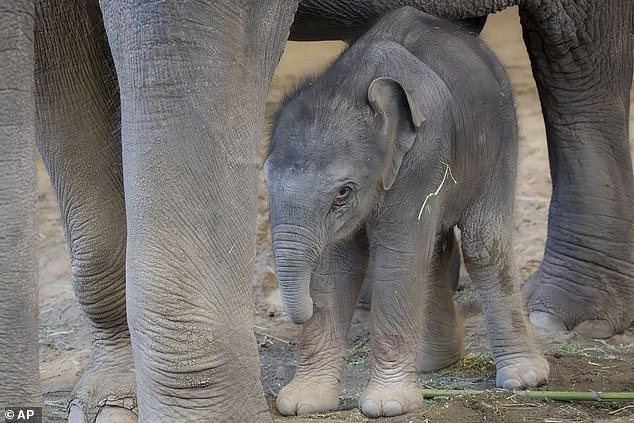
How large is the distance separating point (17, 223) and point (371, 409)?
45.4 inches

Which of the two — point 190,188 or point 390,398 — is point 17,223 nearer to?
point 190,188

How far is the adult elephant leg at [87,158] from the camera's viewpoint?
344 centimetres

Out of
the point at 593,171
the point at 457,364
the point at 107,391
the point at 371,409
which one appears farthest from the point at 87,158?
the point at 593,171

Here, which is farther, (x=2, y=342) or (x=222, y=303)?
(x=222, y=303)

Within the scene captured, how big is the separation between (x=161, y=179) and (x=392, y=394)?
38.5 inches

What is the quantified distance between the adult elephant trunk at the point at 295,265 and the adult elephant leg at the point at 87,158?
0.54 m

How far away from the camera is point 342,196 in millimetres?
3324

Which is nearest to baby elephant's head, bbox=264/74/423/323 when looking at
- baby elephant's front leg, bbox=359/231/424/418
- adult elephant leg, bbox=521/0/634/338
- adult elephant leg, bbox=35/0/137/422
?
baby elephant's front leg, bbox=359/231/424/418

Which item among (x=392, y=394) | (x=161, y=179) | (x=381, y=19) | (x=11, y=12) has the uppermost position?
(x=381, y=19)

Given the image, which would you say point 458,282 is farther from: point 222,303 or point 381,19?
point 222,303

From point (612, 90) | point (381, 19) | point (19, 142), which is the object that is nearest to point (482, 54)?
point (381, 19)

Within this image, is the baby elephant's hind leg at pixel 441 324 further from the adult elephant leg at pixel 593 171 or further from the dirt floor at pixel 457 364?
the adult elephant leg at pixel 593 171

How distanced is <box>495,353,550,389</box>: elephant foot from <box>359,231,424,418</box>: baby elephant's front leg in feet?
1.31

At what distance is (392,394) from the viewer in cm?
345
